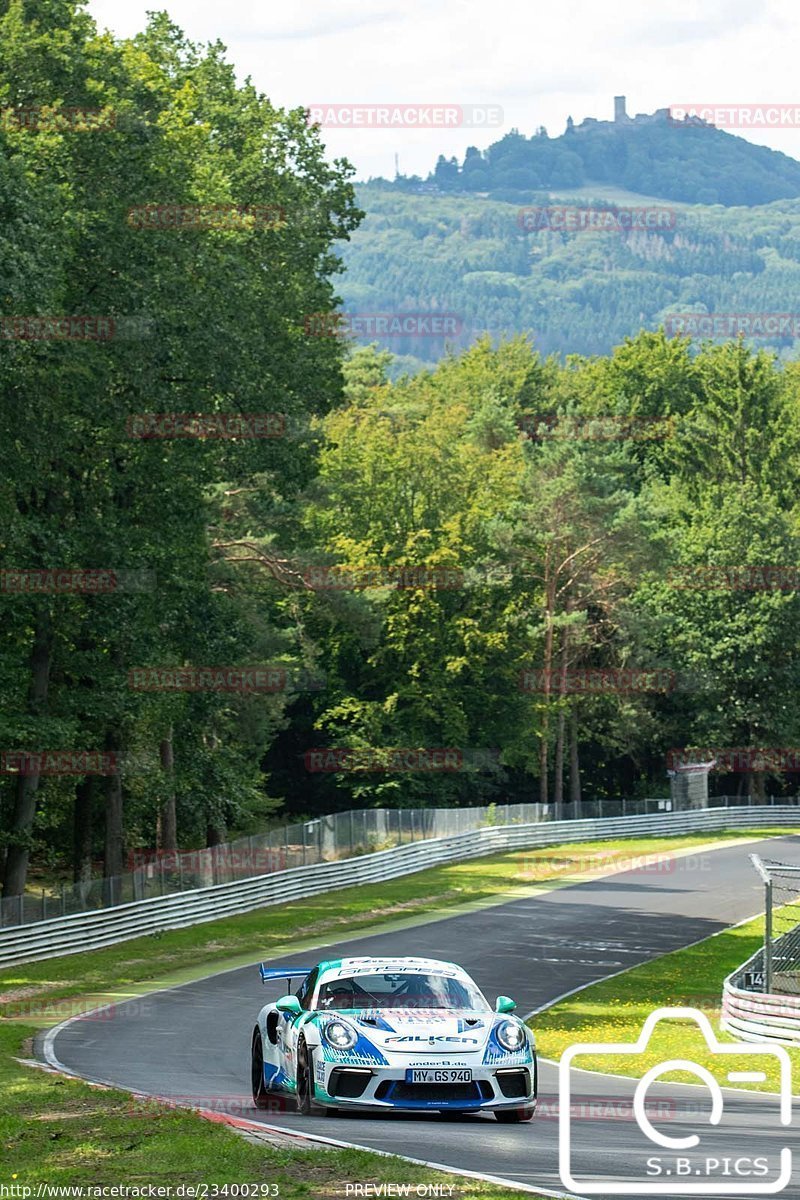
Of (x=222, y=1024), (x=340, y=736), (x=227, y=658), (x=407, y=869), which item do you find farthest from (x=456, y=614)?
(x=222, y=1024)

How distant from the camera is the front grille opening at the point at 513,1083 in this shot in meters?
14.2

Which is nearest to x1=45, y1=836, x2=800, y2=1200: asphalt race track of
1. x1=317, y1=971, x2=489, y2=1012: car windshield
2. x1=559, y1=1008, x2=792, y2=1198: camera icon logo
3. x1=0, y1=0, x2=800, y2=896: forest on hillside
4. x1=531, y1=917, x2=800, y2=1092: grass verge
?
x1=559, y1=1008, x2=792, y2=1198: camera icon logo

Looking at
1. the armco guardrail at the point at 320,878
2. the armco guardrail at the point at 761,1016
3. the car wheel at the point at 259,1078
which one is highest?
the car wheel at the point at 259,1078

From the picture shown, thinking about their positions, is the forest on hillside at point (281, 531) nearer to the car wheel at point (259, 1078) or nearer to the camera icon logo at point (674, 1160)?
the car wheel at point (259, 1078)

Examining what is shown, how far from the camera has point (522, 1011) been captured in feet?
89.6

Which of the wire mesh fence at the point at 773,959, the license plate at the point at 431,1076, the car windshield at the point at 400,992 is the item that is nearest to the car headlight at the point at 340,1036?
the license plate at the point at 431,1076

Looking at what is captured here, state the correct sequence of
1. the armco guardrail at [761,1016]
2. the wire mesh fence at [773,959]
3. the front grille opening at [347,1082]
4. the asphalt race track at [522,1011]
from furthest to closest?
the wire mesh fence at [773,959] → the armco guardrail at [761,1016] → the front grille opening at [347,1082] → the asphalt race track at [522,1011]

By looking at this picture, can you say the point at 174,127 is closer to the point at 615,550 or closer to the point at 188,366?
the point at 188,366

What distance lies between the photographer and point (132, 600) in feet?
126

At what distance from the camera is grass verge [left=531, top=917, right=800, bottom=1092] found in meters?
21.5

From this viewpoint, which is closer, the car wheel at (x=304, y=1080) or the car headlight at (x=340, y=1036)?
the car headlight at (x=340, y=1036)

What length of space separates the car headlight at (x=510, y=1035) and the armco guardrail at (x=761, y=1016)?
8.77 metres

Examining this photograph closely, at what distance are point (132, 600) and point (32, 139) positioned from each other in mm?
9919

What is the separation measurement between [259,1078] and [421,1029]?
2.01 metres
